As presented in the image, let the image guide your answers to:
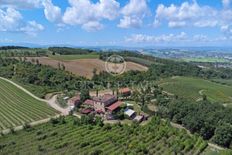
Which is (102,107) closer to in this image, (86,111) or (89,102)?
(86,111)


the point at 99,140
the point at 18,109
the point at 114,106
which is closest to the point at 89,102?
the point at 114,106

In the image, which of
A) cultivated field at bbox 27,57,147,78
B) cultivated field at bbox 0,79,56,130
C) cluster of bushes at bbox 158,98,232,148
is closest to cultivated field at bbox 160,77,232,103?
cluster of bushes at bbox 158,98,232,148

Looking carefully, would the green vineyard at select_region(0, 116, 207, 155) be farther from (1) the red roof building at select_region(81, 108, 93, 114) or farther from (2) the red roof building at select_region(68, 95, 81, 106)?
(2) the red roof building at select_region(68, 95, 81, 106)

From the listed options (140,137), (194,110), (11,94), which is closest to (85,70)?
(11,94)

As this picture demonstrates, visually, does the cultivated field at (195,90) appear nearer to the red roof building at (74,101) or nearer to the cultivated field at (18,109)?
the red roof building at (74,101)

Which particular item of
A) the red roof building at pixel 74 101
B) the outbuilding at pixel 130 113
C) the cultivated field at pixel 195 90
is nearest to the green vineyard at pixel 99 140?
the outbuilding at pixel 130 113
